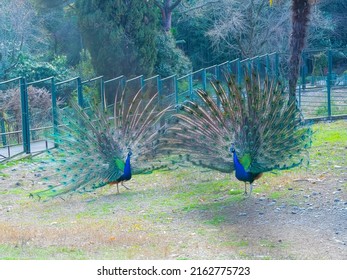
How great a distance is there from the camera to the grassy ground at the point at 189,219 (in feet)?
24.9

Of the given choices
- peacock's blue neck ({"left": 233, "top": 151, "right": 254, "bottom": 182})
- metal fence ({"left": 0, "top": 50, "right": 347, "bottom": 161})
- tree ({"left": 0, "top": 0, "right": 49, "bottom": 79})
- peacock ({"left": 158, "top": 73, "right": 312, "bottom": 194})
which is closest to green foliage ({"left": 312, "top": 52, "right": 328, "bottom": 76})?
metal fence ({"left": 0, "top": 50, "right": 347, "bottom": 161})

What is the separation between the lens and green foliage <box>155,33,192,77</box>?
94.9ft

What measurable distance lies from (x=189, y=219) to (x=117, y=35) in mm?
17415

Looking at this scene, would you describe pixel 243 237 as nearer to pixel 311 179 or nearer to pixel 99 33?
pixel 311 179

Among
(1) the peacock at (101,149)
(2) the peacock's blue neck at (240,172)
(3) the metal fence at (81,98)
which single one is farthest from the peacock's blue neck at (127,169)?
(2) the peacock's blue neck at (240,172)

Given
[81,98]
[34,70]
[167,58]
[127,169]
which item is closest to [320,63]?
[167,58]

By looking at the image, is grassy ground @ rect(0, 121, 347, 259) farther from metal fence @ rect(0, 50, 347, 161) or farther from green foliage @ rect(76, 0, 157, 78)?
green foliage @ rect(76, 0, 157, 78)

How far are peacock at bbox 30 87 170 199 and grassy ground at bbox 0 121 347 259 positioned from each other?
0.38 m

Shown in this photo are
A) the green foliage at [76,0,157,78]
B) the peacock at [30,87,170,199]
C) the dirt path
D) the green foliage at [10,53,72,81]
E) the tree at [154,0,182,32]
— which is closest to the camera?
the dirt path

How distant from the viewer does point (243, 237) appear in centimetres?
827

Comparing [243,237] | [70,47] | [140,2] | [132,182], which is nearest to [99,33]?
[140,2]

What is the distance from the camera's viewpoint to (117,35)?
25938 millimetres

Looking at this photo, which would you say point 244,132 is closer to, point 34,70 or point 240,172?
point 240,172

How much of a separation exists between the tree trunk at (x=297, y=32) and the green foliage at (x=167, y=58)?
10712mm
